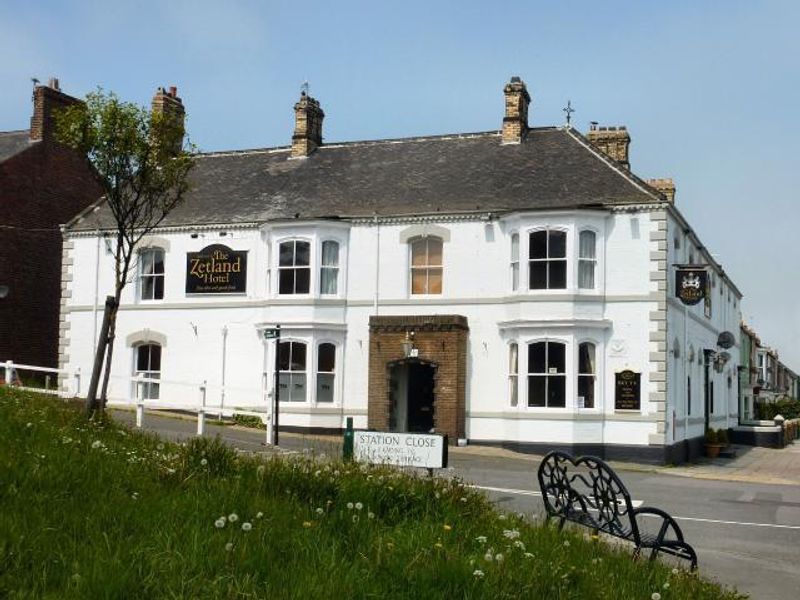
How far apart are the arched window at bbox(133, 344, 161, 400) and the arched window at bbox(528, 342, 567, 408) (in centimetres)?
1269

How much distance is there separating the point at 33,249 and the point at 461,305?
1695 cm

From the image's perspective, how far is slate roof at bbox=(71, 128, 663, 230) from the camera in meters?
27.9

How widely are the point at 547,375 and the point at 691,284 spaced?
5032 millimetres

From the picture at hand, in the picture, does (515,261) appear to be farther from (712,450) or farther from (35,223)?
(35,223)

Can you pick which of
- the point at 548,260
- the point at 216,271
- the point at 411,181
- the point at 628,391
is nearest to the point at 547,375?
the point at 628,391

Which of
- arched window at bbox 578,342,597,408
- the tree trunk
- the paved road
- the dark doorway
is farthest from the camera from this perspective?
the dark doorway

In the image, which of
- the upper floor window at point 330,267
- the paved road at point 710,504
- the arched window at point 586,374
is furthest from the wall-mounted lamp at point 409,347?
the arched window at point 586,374

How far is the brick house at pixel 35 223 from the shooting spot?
33844 millimetres

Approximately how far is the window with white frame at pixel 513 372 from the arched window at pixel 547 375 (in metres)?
0.51

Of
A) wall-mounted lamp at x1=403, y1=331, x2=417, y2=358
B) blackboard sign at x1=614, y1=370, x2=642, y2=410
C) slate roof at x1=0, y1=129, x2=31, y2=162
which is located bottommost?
blackboard sign at x1=614, y1=370, x2=642, y2=410

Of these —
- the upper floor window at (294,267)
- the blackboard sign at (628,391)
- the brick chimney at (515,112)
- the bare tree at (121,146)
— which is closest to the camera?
the bare tree at (121,146)

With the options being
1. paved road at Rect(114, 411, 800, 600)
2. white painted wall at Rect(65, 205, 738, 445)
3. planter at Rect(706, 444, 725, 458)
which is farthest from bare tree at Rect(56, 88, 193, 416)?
planter at Rect(706, 444, 725, 458)

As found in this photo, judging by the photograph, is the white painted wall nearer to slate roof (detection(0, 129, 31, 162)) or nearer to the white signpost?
slate roof (detection(0, 129, 31, 162))

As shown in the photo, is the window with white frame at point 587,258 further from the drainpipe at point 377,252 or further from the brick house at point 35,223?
the brick house at point 35,223
